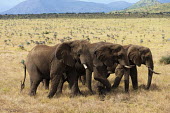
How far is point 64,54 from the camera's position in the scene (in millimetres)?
10359

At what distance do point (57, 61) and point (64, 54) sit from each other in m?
0.44

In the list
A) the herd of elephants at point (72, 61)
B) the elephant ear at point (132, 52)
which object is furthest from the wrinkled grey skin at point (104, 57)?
the elephant ear at point (132, 52)

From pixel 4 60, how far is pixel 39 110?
14.0 meters

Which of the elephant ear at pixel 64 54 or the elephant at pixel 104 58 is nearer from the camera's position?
the elephant ear at pixel 64 54

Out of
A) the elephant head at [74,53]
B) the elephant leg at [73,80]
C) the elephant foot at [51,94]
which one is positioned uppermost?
the elephant head at [74,53]

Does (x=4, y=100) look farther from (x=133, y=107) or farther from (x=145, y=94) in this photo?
(x=145, y=94)

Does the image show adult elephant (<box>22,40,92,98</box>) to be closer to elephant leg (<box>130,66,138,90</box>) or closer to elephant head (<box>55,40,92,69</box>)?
elephant head (<box>55,40,92,69</box>)

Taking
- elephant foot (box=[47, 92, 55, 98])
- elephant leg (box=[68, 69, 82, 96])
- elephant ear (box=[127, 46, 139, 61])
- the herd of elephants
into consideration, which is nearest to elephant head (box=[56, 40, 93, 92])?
the herd of elephants

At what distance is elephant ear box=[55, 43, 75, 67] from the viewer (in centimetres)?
1036

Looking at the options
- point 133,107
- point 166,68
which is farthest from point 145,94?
point 166,68

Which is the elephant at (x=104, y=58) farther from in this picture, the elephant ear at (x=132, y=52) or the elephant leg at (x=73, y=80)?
the elephant ear at (x=132, y=52)

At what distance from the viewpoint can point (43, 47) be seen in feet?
36.8

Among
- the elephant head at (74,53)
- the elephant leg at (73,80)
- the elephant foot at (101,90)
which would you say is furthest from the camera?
the elephant foot at (101,90)

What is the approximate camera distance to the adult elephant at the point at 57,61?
10367 mm
